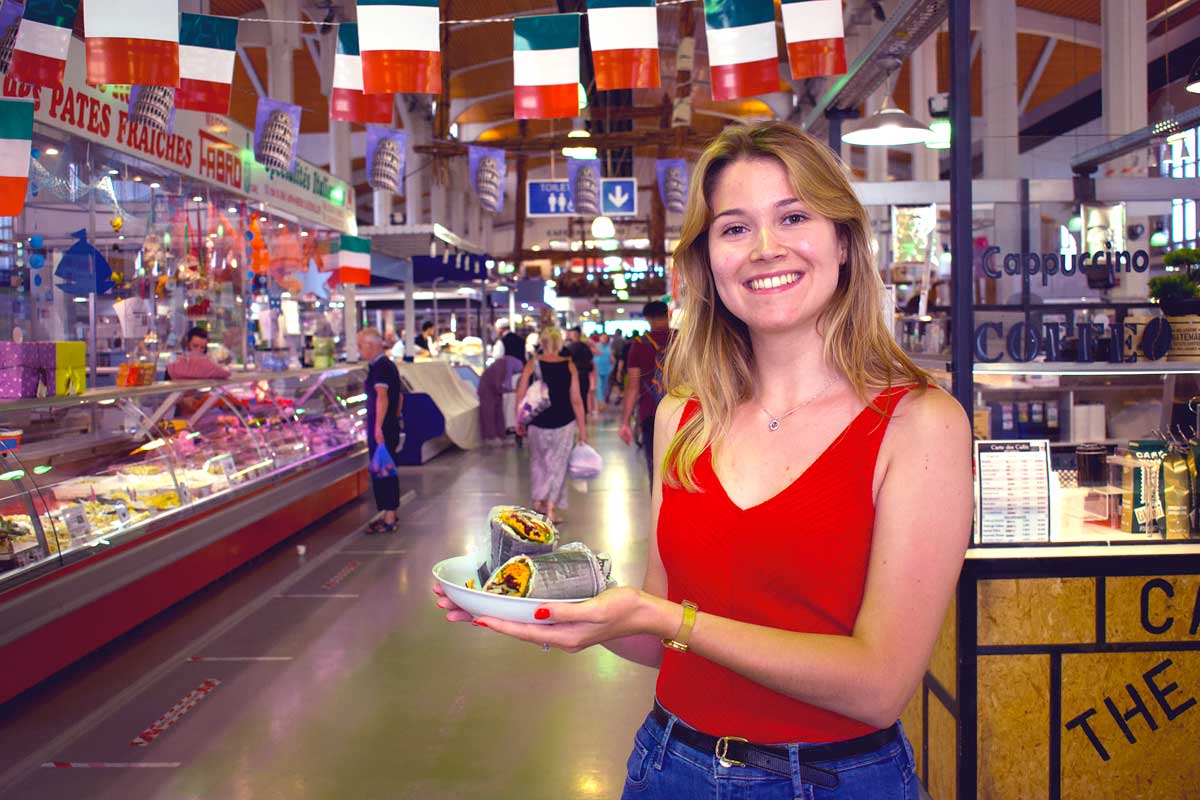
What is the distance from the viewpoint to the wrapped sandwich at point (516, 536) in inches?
53.5

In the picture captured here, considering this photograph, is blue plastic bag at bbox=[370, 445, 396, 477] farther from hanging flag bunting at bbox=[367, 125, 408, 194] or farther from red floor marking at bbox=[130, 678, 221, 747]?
red floor marking at bbox=[130, 678, 221, 747]

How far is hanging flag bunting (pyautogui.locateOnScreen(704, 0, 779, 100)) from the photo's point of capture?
5074 mm

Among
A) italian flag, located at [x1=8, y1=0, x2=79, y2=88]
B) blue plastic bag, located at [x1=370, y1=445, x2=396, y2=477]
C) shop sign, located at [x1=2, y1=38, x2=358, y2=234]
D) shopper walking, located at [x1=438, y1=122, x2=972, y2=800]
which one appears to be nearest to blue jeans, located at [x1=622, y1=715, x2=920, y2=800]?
shopper walking, located at [x1=438, y1=122, x2=972, y2=800]

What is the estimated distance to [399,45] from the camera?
4918mm

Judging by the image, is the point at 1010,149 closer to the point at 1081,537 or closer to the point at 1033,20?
the point at 1081,537

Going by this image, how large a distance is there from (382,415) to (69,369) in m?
2.64

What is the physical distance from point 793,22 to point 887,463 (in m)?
4.28


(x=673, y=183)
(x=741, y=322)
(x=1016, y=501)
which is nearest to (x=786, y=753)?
(x=741, y=322)

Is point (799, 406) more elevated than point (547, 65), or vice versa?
point (547, 65)

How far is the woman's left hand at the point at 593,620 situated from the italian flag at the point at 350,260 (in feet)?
35.7

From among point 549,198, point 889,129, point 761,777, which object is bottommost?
point 761,777

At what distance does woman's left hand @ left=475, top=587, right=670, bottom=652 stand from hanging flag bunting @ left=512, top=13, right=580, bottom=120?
4.42m

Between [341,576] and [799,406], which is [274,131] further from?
[799,406]

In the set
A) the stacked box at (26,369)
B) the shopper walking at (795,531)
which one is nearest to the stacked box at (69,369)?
the stacked box at (26,369)
